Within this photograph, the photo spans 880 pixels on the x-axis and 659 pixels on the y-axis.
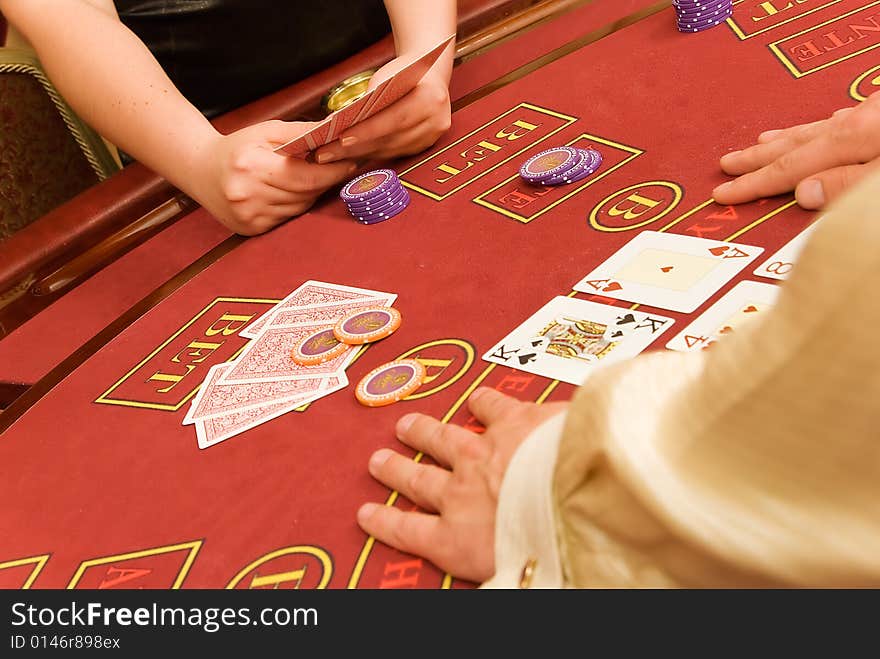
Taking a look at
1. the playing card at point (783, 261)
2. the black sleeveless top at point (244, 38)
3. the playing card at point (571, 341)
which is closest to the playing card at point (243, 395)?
the playing card at point (571, 341)

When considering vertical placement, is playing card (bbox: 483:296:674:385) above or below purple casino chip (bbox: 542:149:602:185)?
below

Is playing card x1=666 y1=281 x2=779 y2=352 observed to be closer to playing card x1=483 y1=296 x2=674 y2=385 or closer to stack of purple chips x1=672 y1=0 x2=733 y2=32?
playing card x1=483 y1=296 x2=674 y2=385

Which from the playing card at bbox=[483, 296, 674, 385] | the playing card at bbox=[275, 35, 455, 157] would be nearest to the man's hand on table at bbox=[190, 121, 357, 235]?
the playing card at bbox=[275, 35, 455, 157]

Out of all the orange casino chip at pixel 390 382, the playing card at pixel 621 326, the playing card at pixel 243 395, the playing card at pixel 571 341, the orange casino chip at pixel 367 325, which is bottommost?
the playing card at pixel 621 326

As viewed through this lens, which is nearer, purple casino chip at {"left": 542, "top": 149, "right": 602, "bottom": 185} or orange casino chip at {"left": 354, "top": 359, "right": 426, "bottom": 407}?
orange casino chip at {"left": 354, "top": 359, "right": 426, "bottom": 407}

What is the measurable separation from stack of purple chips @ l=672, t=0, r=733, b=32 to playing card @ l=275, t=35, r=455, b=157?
0.52 metres

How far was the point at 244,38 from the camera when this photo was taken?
245 centimetres

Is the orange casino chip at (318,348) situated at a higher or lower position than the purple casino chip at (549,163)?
lower

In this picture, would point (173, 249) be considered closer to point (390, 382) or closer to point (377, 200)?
point (377, 200)

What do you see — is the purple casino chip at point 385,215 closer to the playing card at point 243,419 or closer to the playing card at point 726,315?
the playing card at point 243,419

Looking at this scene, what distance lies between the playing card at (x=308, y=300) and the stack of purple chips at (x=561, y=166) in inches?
14.6

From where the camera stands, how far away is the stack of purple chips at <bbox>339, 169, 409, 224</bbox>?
173 centimetres

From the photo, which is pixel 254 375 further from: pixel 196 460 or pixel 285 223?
pixel 285 223

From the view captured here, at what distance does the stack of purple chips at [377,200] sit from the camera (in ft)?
5.69
